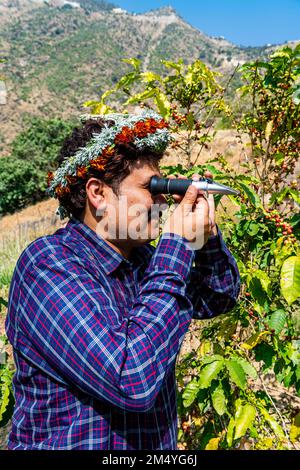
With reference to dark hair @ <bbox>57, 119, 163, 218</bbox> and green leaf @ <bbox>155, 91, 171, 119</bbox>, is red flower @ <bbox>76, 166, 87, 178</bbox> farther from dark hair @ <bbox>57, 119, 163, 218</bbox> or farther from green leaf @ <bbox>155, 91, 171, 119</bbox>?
green leaf @ <bbox>155, 91, 171, 119</bbox>

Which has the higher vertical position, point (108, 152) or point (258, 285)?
point (108, 152)

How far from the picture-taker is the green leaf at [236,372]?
1.40 m

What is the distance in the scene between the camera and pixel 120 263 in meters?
1.16

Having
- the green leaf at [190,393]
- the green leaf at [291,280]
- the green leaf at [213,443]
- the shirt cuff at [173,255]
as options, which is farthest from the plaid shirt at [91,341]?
the green leaf at [213,443]

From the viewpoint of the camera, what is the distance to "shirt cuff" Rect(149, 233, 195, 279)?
0.99m

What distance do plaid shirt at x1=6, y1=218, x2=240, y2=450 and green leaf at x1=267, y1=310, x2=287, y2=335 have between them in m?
0.66

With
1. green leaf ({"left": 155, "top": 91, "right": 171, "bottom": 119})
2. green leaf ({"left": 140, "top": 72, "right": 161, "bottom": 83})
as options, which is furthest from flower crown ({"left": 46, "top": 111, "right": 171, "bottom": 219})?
green leaf ({"left": 140, "top": 72, "right": 161, "bottom": 83})

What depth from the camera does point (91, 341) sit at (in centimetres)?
88

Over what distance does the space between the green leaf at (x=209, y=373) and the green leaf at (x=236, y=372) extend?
0.11 ft

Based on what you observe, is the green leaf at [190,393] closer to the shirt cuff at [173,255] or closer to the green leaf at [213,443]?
the green leaf at [213,443]

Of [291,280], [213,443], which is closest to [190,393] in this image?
[213,443]

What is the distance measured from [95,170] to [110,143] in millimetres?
85

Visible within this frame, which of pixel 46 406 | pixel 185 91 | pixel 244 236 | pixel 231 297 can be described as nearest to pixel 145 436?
pixel 46 406

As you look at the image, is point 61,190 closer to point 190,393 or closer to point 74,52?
point 190,393
